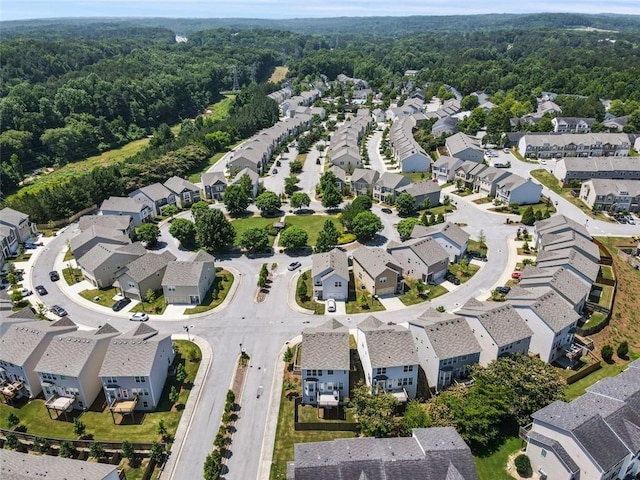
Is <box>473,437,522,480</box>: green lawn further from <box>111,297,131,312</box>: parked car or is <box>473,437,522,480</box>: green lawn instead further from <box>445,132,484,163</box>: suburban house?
<box>445,132,484,163</box>: suburban house

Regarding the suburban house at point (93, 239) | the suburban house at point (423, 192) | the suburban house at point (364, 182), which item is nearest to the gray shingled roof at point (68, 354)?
the suburban house at point (93, 239)

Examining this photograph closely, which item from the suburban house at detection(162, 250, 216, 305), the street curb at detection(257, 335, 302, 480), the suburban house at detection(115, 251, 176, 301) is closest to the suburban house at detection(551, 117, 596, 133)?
the street curb at detection(257, 335, 302, 480)

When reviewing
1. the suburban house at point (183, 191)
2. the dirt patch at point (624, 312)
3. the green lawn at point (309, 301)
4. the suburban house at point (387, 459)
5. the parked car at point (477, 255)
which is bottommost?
the dirt patch at point (624, 312)

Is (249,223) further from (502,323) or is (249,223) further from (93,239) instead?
(502,323)

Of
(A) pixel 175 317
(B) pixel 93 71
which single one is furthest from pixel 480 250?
(B) pixel 93 71

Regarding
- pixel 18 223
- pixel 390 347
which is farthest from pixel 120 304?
pixel 390 347

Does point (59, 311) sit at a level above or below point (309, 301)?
above

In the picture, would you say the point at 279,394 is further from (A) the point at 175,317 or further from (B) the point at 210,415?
(A) the point at 175,317

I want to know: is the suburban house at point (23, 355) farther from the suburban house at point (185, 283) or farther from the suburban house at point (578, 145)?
the suburban house at point (578, 145)
